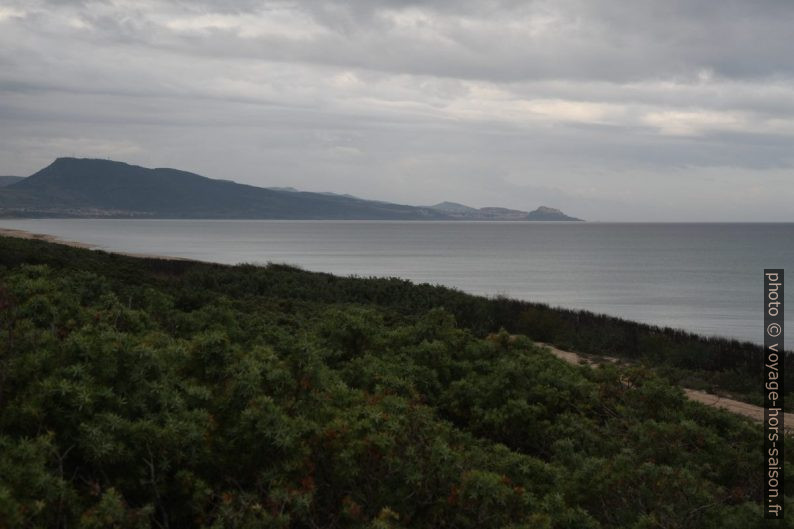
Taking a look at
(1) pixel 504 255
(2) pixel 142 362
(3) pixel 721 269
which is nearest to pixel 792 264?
(3) pixel 721 269

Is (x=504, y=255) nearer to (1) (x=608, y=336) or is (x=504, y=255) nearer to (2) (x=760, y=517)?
(1) (x=608, y=336)

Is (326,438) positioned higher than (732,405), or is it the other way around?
(326,438)

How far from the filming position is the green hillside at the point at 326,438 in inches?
190

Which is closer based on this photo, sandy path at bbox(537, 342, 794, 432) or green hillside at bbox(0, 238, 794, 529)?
green hillside at bbox(0, 238, 794, 529)

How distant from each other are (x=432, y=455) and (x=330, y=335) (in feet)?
18.3

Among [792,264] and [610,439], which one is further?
[792,264]

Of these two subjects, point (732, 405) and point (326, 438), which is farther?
point (732, 405)

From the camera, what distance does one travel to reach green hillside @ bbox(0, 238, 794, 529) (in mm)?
4820

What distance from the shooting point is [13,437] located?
4.86m

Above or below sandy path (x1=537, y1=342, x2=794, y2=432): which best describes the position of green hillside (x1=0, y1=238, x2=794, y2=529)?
above

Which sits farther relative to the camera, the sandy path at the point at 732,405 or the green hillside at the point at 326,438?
the sandy path at the point at 732,405

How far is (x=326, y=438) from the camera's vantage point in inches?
223

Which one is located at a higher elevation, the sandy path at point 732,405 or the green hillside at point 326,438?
the green hillside at point 326,438

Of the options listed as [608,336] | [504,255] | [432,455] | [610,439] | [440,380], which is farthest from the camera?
[504,255]
